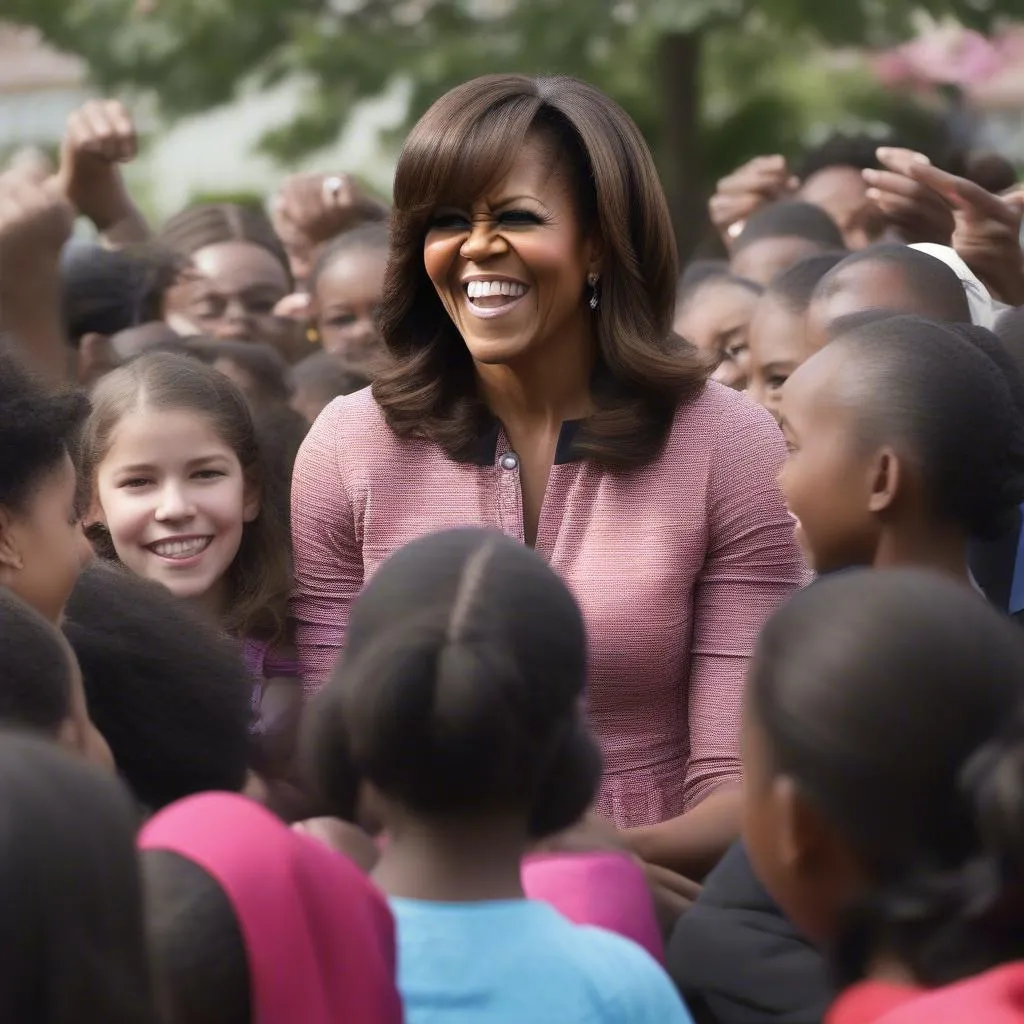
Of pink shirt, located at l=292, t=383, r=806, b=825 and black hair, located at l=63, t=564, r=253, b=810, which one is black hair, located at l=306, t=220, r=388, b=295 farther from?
black hair, located at l=63, t=564, r=253, b=810

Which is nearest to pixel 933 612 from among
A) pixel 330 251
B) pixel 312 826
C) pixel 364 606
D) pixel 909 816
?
pixel 909 816

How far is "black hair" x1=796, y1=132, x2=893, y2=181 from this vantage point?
8531 mm

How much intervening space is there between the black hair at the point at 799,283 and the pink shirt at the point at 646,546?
1.67 meters

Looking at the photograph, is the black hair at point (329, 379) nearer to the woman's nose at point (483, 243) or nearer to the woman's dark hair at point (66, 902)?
the woman's nose at point (483, 243)

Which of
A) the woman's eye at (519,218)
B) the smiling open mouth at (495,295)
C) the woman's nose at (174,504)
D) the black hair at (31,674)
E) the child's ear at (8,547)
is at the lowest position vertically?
the woman's nose at (174,504)

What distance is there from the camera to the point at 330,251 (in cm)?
669

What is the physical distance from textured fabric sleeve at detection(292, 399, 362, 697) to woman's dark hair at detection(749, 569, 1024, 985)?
5.23 ft

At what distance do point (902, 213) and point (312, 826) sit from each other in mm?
3057

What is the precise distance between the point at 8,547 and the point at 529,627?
1.11m

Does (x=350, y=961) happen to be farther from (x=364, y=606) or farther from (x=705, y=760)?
(x=705, y=760)

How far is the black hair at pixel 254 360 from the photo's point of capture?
5691 mm

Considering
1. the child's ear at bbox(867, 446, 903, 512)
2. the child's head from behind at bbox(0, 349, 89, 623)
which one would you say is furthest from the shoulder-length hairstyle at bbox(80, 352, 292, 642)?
the child's ear at bbox(867, 446, 903, 512)

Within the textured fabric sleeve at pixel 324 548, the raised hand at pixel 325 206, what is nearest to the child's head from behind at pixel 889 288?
the textured fabric sleeve at pixel 324 548

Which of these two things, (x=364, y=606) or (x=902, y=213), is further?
(x=902, y=213)
